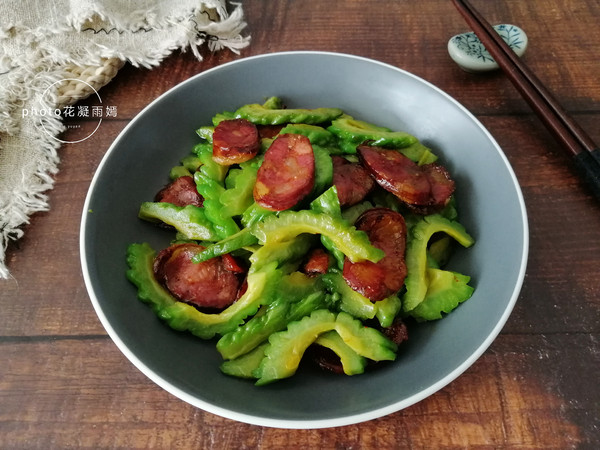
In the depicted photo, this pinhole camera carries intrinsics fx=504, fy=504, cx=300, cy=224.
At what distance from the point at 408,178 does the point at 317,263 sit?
0.37 meters

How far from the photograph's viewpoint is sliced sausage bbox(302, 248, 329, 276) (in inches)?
54.8

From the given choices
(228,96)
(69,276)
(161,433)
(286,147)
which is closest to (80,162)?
(69,276)

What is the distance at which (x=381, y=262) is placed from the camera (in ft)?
4.36

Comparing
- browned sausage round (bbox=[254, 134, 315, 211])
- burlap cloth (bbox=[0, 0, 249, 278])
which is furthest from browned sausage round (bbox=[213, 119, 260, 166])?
burlap cloth (bbox=[0, 0, 249, 278])

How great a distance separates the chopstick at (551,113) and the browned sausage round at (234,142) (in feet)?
3.32

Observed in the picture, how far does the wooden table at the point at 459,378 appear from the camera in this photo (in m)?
1.39

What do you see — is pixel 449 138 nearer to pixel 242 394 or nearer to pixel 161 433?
pixel 242 394

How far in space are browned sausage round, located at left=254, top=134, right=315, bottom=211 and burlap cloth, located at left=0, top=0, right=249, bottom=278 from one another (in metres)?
0.98

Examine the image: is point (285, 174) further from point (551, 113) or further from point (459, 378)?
point (551, 113)

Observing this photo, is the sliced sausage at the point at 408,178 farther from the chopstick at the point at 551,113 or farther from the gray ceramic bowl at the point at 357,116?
Result: the chopstick at the point at 551,113

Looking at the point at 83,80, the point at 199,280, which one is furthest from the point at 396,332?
the point at 83,80

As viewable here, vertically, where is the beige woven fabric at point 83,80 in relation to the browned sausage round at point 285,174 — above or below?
below

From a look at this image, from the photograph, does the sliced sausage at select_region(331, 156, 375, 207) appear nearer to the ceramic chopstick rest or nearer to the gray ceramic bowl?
the gray ceramic bowl

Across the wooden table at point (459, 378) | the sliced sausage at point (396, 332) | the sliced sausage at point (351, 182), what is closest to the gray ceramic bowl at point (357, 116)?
the sliced sausage at point (396, 332)
